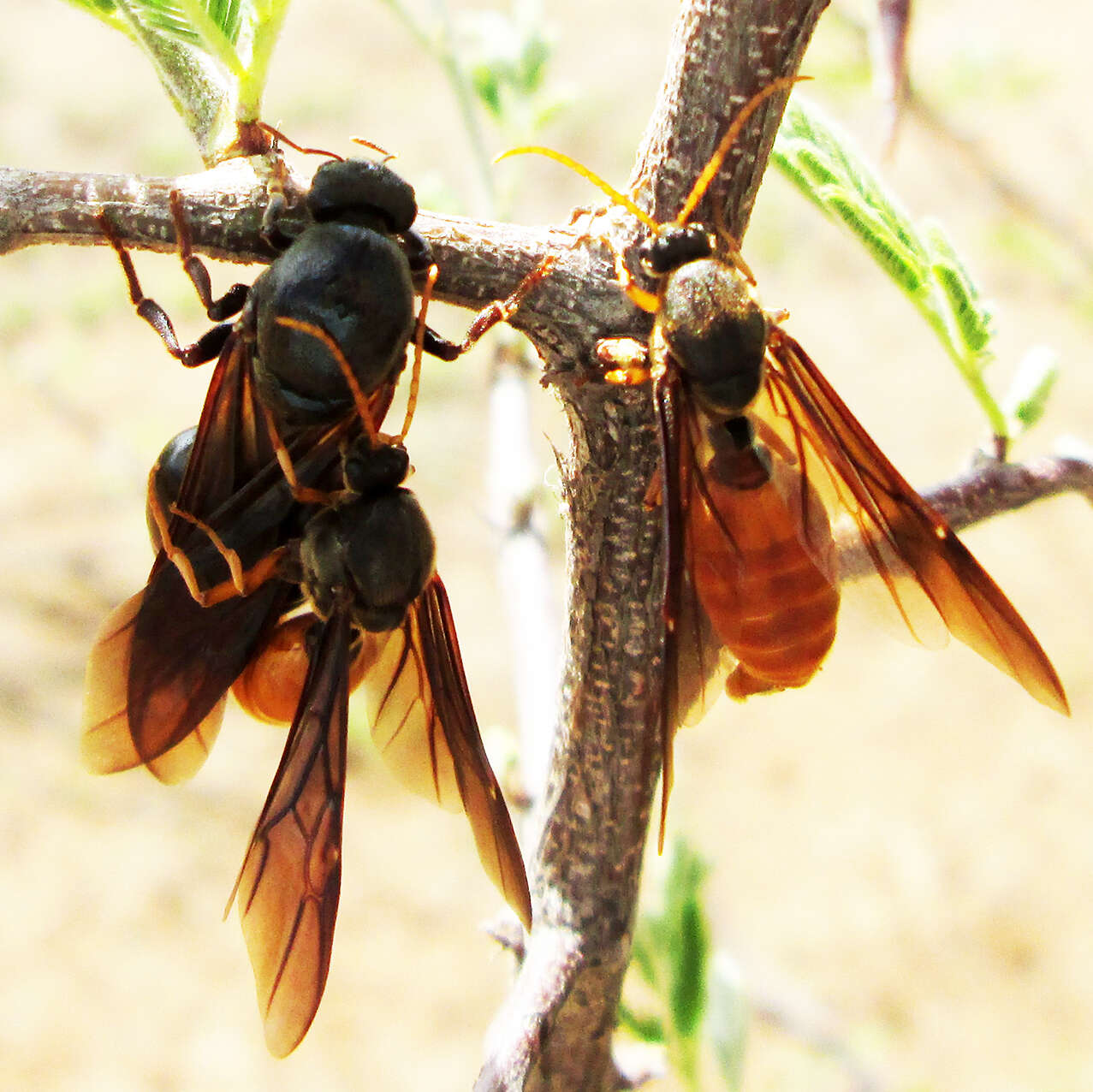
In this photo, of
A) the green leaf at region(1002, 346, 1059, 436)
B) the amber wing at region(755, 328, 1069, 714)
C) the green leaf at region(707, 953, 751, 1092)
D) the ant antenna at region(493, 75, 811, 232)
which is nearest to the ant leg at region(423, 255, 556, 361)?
the ant antenna at region(493, 75, 811, 232)

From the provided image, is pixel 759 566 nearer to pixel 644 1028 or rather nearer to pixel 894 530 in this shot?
pixel 894 530

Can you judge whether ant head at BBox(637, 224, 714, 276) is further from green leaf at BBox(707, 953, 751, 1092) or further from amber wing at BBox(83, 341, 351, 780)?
green leaf at BBox(707, 953, 751, 1092)

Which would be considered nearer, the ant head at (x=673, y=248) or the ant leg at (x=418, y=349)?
the ant head at (x=673, y=248)

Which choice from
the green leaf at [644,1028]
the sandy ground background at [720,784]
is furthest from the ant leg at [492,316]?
the sandy ground background at [720,784]

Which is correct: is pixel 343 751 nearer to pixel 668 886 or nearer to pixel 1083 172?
pixel 668 886

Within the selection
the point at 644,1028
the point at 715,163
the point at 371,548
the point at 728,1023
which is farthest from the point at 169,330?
the point at 728,1023

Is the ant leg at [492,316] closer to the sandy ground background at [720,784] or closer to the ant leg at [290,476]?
the ant leg at [290,476]
